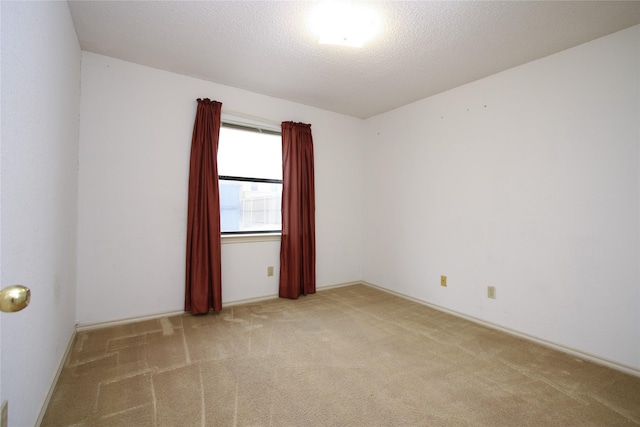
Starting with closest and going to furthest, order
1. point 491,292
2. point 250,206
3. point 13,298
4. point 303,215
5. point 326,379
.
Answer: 1. point 13,298
2. point 326,379
3. point 491,292
4. point 250,206
5. point 303,215

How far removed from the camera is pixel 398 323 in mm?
2779

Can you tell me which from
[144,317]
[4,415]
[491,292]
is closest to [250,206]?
[144,317]

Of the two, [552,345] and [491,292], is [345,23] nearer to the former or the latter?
[491,292]

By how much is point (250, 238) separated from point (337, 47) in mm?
2126

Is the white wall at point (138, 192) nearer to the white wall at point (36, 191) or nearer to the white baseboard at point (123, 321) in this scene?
the white baseboard at point (123, 321)

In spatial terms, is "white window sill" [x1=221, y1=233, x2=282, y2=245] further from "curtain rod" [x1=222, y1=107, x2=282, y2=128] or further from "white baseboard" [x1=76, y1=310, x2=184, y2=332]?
"curtain rod" [x1=222, y1=107, x2=282, y2=128]

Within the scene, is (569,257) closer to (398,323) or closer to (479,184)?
(479,184)

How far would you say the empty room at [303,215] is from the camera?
1547mm

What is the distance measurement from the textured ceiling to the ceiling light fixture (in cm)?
7

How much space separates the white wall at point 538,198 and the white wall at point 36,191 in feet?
10.7

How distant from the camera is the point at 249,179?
132 inches

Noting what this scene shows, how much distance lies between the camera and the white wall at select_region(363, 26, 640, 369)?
205 centimetres

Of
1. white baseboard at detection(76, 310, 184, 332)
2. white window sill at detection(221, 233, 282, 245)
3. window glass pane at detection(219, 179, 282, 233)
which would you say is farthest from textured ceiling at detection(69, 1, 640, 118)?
white baseboard at detection(76, 310, 184, 332)

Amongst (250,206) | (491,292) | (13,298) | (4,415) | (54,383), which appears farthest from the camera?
(250,206)
